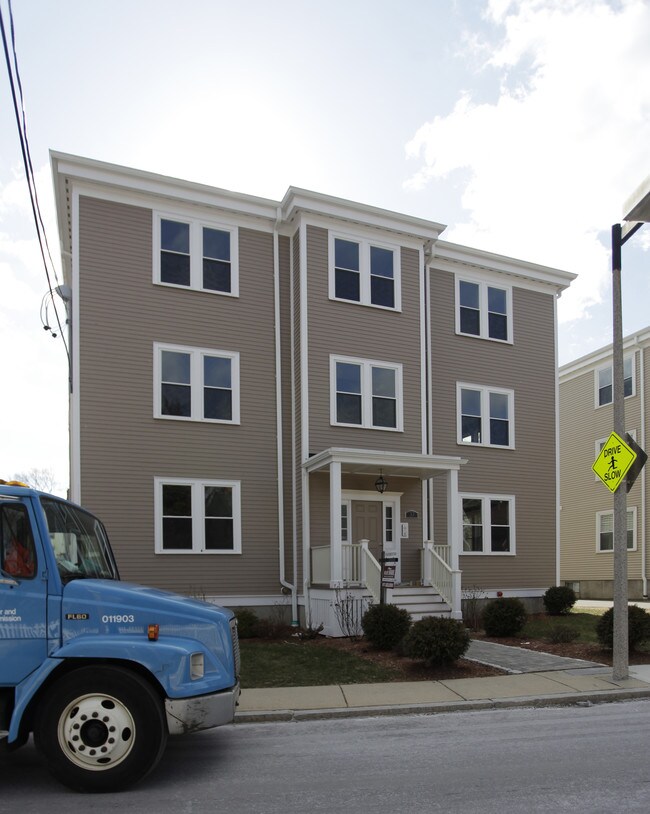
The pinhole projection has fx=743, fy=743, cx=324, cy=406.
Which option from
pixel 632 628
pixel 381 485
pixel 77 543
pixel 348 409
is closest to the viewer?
pixel 77 543

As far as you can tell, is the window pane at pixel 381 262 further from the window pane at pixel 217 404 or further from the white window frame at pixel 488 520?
the white window frame at pixel 488 520

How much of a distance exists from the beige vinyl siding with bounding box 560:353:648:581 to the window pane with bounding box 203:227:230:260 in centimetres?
1702

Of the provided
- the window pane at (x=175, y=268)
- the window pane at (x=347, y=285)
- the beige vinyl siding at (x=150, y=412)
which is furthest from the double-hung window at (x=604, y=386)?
the window pane at (x=175, y=268)

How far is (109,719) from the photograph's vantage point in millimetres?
5773

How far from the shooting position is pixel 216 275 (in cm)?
1777

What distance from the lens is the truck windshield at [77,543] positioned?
617 centimetres

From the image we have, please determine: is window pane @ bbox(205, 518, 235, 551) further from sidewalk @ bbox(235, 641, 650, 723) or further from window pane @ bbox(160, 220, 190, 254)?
sidewalk @ bbox(235, 641, 650, 723)

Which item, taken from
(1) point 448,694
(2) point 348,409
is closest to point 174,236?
(2) point 348,409

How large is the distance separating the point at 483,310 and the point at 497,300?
0.65 m

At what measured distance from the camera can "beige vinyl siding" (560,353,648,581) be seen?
28.8 metres

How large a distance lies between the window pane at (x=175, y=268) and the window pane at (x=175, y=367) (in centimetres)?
168

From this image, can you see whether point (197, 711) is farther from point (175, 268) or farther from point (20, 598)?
point (175, 268)

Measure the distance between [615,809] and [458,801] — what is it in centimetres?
110

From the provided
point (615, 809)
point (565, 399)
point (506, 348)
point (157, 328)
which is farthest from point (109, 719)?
point (565, 399)
